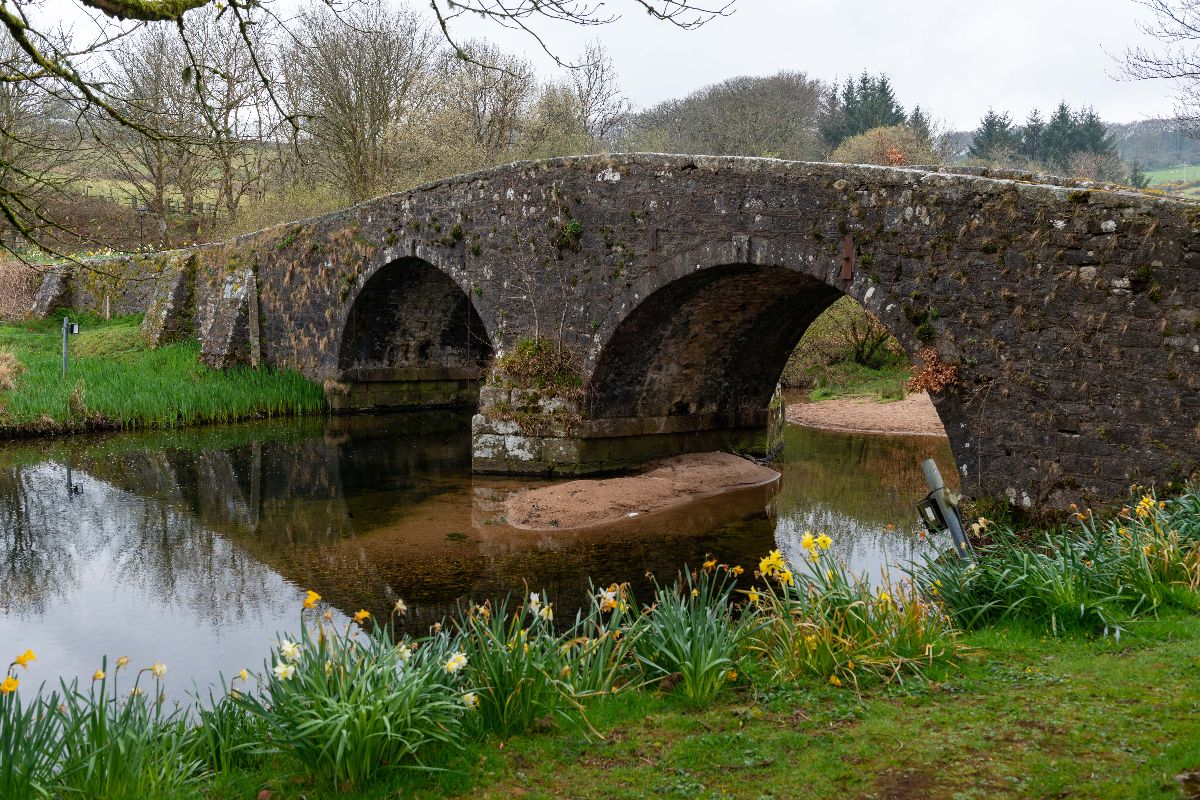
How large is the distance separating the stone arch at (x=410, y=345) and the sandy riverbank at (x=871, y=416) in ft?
20.3

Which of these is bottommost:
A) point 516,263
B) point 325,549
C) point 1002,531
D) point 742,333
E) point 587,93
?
point 325,549

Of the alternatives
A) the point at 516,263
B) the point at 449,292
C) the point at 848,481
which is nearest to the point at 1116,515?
the point at 848,481

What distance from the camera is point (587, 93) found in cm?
3034

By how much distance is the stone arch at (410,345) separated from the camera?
18.2m

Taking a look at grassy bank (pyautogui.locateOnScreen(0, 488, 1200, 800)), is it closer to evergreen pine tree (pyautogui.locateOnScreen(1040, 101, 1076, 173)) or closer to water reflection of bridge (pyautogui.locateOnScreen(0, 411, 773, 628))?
water reflection of bridge (pyautogui.locateOnScreen(0, 411, 773, 628))

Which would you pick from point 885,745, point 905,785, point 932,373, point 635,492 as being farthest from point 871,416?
point 905,785

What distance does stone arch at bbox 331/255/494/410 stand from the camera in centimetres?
1820

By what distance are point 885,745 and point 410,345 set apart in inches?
660

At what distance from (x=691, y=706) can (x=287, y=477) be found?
10.3m

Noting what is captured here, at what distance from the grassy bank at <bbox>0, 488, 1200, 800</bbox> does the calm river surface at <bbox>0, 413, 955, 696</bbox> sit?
8.82 feet

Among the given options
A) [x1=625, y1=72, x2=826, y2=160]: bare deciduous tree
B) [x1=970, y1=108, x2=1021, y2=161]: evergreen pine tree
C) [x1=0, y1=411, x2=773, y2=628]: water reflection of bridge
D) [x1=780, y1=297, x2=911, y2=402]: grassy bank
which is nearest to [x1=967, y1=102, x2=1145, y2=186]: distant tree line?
[x1=970, y1=108, x2=1021, y2=161]: evergreen pine tree

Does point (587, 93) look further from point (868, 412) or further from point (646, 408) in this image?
point (646, 408)

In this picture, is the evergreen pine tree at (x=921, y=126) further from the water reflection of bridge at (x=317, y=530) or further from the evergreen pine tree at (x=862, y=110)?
the water reflection of bridge at (x=317, y=530)

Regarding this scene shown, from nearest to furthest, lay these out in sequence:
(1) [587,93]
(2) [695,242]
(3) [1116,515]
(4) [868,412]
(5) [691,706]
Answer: (5) [691,706] < (3) [1116,515] < (2) [695,242] < (4) [868,412] < (1) [587,93]
